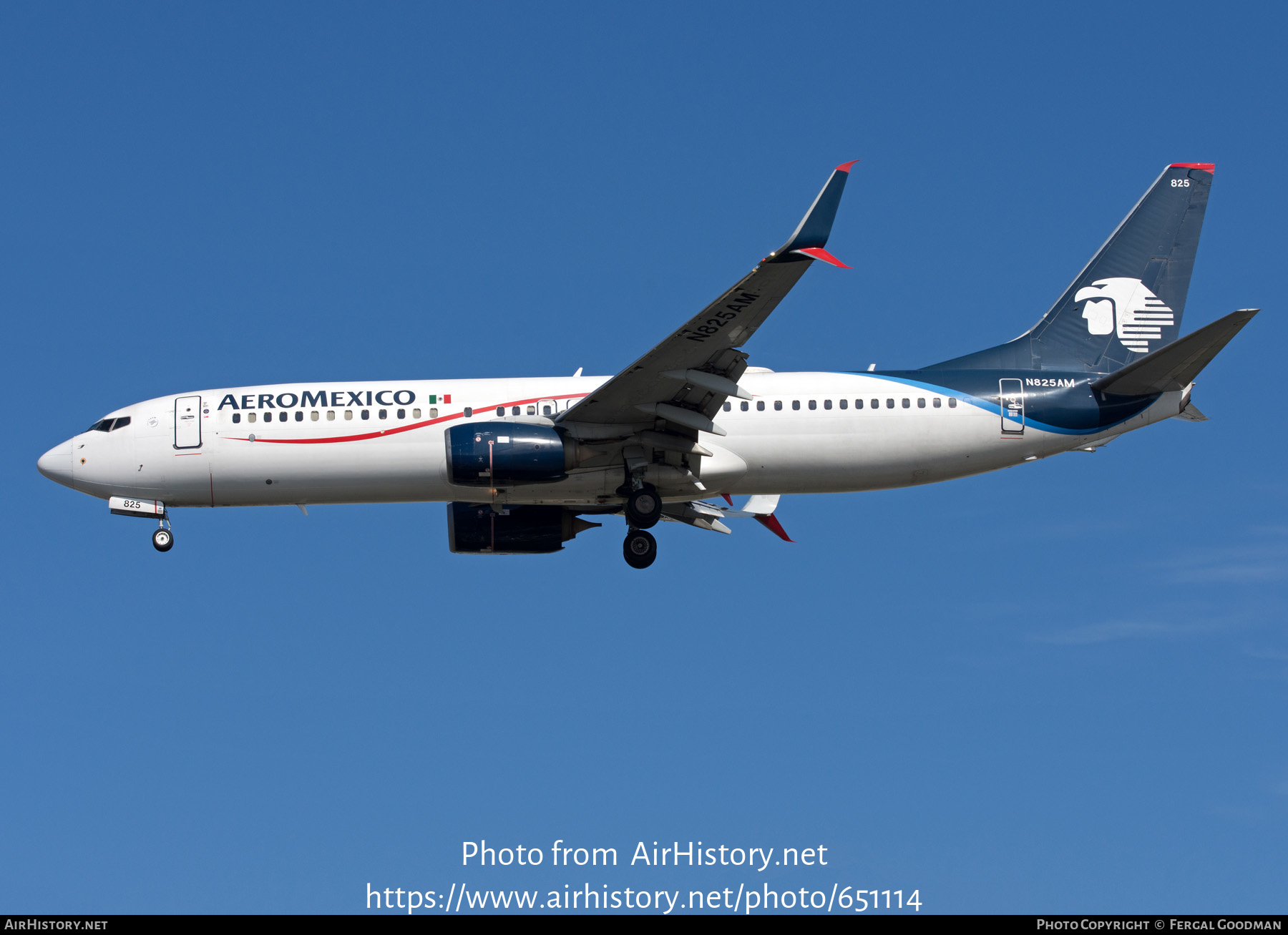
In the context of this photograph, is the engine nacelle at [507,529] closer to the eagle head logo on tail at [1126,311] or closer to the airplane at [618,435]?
the airplane at [618,435]

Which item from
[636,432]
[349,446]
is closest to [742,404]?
[636,432]

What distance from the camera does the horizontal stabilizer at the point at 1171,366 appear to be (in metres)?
27.0

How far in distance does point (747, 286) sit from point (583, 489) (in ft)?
21.4

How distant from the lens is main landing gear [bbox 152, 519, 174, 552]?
29.8m

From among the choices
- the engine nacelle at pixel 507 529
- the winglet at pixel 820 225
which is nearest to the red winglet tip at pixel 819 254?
the winglet at pixel 820 225

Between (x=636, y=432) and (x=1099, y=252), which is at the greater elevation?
(x=1099, y=252)

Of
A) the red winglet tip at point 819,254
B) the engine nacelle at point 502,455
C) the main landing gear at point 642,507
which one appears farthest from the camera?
the main landing gear at point 642,507

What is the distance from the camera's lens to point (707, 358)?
26.6m

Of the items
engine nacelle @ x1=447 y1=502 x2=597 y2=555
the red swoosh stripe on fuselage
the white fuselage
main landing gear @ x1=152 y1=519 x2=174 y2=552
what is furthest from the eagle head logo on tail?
main landing gear @ x1=152 y1=519 x2=174 y2=552

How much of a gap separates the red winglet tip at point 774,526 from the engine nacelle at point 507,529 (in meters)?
4.34
